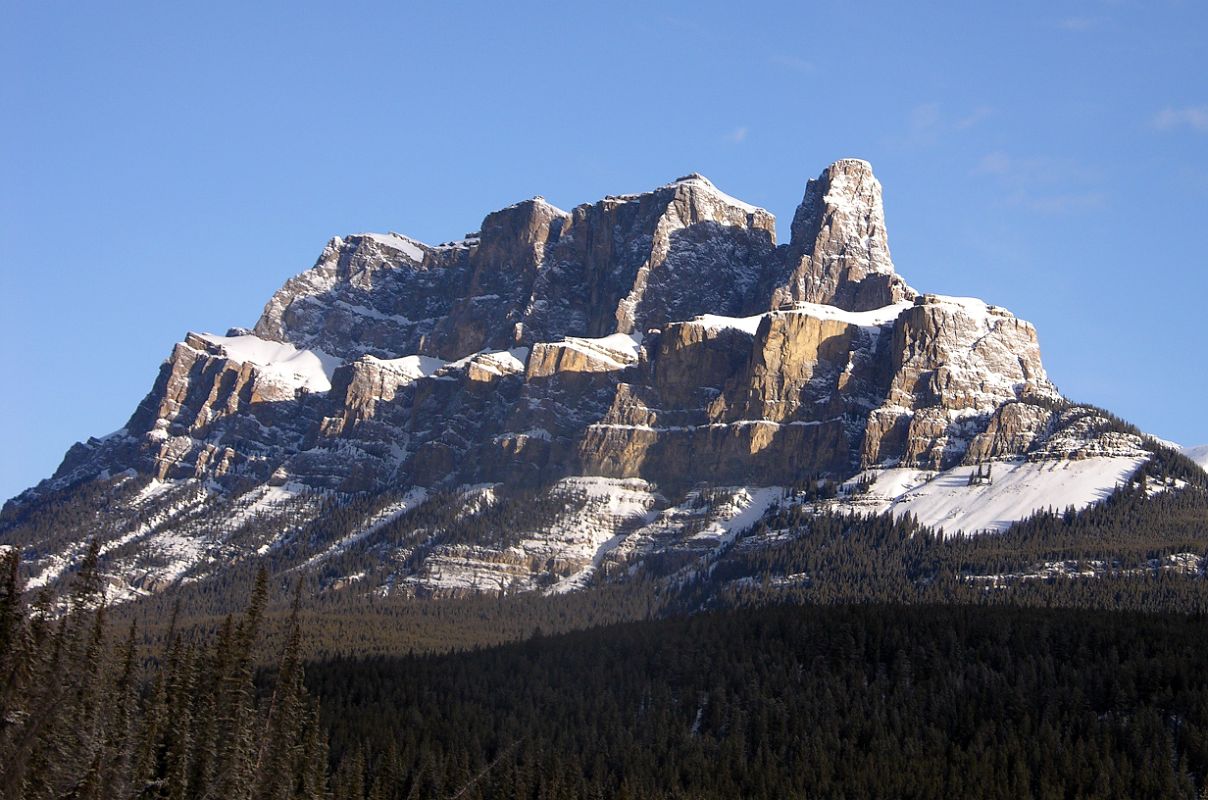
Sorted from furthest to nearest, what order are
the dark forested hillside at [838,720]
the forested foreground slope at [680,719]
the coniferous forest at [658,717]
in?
the dark forested hillside at [838,720], the forested foreground slope at [680,719], the coniferous forest at [658,717]

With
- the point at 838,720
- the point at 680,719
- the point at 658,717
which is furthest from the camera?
the point at 680,719

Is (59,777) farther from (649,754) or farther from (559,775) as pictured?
(649,754)

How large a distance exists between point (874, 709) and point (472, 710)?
4082 centimetres

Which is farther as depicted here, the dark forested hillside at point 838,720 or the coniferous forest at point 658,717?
the dark forested hillside at point 838,720

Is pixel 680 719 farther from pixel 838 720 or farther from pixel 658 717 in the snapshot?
pixel 838 720

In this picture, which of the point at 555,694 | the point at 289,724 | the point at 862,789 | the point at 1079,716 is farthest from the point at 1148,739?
the point at 289,724

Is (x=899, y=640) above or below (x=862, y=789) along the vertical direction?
above

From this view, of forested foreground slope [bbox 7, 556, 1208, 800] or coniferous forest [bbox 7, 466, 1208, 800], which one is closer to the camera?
coniferous forest [bbox 7, 466, 1208, 800]

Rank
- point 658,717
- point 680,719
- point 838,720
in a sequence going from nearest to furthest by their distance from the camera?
point 838,720, point 658,717, point 680,719

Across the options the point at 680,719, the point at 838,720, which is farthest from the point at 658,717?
the point at 838,720

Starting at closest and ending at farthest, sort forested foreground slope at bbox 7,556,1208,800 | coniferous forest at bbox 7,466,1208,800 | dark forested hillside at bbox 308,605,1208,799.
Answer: coniferous forest at bbox 7,466,1208,800 < forested foreground slope at bbox 7,556,1208,800 < dark forested hillside at bbox 308,605,1208,799

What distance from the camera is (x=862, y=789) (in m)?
150

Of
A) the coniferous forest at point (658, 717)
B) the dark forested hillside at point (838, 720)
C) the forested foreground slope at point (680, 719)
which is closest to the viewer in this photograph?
the coniferous forest at point (658, 717)

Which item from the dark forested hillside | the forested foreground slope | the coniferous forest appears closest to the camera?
the coniferous forest
